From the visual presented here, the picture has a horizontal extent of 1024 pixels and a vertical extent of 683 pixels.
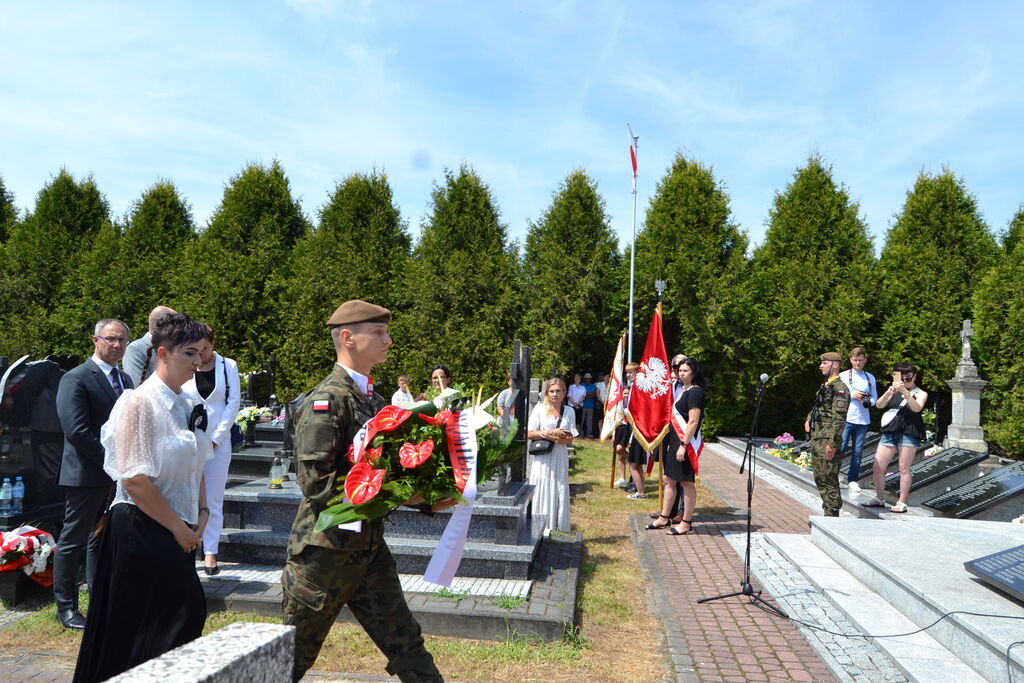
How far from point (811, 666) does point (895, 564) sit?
1.89m

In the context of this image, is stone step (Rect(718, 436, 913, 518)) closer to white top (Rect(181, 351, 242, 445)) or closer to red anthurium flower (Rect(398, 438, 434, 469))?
white top (Rect(181, 351, 242, 445))

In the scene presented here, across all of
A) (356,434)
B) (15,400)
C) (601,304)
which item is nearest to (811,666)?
(356,434)

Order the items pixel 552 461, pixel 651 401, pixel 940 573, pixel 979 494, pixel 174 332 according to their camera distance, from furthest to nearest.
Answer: pixel 651 401 < pixel 979 494 < pixel 552 461 < pixel 940 573 < pixel 174 332

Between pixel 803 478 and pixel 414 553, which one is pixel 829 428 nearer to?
pixel 803 478

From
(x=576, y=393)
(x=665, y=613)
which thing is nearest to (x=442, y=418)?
(x=665, y=613)

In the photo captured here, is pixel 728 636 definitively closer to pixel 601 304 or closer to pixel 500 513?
pixel 500 513

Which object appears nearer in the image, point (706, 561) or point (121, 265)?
point (706, 561)

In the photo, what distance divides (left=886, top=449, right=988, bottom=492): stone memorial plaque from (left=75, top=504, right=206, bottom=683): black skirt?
932 cm

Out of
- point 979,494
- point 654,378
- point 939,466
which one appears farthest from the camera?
point 939,466

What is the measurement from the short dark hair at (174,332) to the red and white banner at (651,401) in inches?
259

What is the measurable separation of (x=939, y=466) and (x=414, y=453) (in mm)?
10354

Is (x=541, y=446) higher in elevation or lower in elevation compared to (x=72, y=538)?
higher

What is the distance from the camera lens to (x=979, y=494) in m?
8.75

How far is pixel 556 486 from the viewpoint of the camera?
24.9ft
